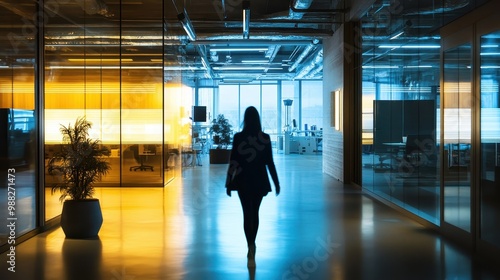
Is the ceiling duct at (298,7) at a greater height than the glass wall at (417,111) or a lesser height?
greater

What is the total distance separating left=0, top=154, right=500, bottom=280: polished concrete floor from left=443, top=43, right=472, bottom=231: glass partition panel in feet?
1.52

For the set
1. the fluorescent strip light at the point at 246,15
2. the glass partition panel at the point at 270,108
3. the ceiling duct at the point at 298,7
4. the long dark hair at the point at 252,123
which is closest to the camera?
the long dark hair at the point at 252,123

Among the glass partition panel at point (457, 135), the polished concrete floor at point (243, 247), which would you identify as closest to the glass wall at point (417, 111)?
the glass partition panel at point (457, 135)

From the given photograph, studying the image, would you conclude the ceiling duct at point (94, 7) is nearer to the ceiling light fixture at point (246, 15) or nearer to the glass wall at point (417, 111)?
the ceiling light fixture at point (246, 15)

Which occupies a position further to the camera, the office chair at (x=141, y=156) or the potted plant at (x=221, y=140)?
the potted plant at (x=221, y=140)

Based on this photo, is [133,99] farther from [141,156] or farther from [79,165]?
[79,165]

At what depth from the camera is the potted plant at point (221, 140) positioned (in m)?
22.3

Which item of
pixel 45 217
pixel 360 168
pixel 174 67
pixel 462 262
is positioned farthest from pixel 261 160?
pixel 174 67

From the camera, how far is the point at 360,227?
7.82m

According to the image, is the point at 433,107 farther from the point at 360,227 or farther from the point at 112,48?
the point at 112,48

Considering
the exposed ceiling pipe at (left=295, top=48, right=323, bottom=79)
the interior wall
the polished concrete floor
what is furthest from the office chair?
the exposed ceiling pipe at (left=295, top=48, right=323, bottom=79)

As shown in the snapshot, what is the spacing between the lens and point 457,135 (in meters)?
6.95

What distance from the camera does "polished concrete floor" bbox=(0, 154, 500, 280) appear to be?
5.32 m

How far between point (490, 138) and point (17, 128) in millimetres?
5434
